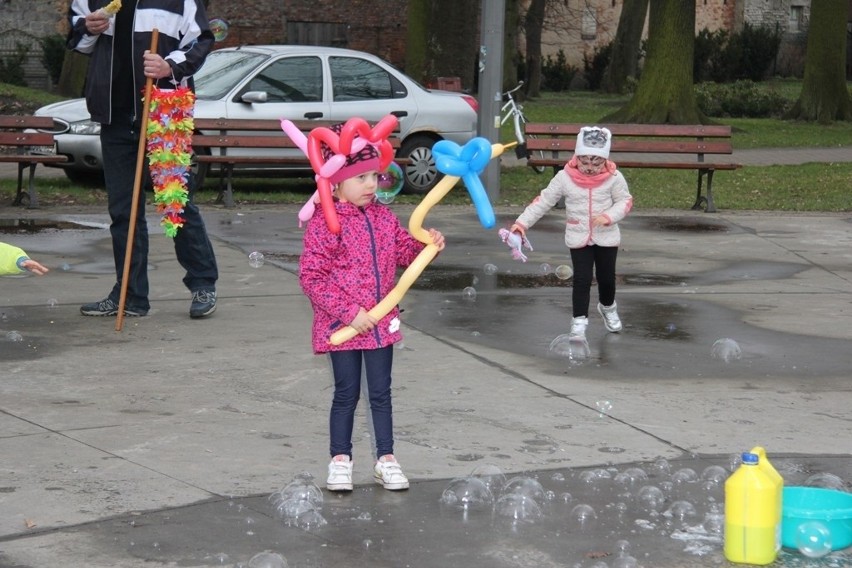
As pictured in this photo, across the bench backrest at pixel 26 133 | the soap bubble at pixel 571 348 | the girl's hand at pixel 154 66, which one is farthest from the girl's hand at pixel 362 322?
the bench backrest at pixel 26 133

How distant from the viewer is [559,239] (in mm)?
11961

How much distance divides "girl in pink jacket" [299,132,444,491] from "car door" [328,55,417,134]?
10144 millimetres

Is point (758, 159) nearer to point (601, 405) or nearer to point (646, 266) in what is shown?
point (646, 266)

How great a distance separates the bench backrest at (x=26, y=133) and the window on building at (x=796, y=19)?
1827 inches

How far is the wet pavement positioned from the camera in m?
4.55

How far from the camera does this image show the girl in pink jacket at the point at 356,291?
4961 millimetres

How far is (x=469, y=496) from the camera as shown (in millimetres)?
4945

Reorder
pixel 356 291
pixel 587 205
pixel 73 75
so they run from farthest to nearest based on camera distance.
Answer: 1. pixel 73 75
2. pixel 587 205
3. pixel 356 291

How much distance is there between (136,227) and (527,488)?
12.8ft

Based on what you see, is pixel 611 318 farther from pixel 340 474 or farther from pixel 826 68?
pixel 826 68

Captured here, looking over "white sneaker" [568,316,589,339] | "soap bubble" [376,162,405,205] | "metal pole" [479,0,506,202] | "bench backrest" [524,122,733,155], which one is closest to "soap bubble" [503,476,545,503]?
"soap bubble" [376,162,405,205]

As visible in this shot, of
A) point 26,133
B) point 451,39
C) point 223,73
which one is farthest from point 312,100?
point 451,39

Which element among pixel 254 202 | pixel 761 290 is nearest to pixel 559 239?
pixel 761 290

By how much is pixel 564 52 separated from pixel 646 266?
39.7m
